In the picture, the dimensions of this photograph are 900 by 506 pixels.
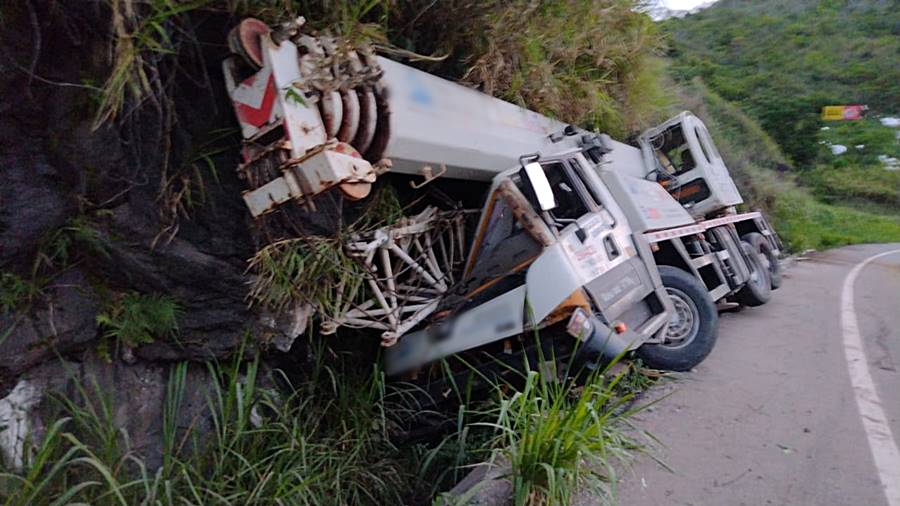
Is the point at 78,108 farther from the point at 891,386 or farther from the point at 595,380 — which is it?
the point at 891,386

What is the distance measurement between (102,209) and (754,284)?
768 cm

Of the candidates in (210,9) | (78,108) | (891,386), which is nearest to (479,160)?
(210,9)

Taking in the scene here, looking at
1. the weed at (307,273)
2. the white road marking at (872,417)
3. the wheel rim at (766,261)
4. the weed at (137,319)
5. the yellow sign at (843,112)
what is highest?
the weed at (137,319)

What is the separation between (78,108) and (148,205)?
63 cm

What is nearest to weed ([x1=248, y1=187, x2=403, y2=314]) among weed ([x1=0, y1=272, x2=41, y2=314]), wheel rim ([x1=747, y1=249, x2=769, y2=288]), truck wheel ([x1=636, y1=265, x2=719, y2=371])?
weed ([x1=0, y1=272, x2=41, y2=314])

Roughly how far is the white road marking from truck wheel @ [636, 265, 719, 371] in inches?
48.0

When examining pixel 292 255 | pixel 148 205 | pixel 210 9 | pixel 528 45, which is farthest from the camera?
pixel 528 45

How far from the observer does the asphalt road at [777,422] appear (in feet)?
12.2

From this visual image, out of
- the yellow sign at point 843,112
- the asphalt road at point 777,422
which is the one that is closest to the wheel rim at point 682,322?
the asphalt road at point 777,422

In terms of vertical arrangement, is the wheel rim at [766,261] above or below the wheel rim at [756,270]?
below

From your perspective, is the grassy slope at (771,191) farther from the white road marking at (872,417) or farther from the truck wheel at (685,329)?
the truck wheel at (685,329)

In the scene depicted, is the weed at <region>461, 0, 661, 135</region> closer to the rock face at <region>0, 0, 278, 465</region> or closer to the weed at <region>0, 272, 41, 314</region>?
the rock face at <region>0, 0, 278, 465</region>

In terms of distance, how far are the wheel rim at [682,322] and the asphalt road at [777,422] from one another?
1.00 feet

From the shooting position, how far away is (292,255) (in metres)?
4.18
